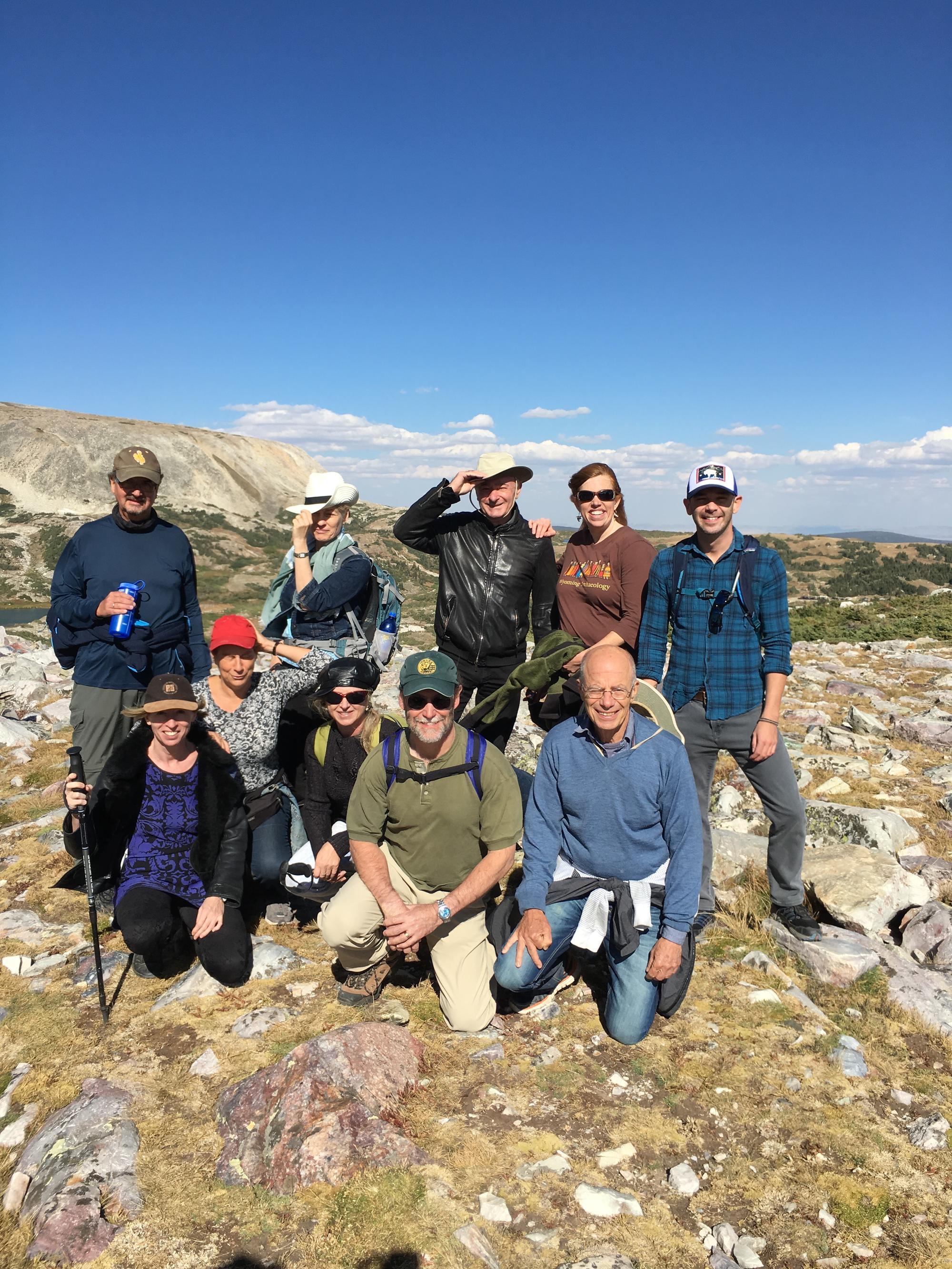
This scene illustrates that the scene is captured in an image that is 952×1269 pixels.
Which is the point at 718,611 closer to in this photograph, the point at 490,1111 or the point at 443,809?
the point at 443,809

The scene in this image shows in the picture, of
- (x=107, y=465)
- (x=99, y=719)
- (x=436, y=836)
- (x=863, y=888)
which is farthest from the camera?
(x=107, y=465)

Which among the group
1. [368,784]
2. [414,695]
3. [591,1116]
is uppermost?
[414,695]

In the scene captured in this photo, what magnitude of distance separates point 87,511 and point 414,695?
5137 centimetres

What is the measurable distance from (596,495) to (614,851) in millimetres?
2094

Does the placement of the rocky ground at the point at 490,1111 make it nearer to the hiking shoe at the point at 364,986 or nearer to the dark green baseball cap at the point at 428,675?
the hiking shoe at the point at 364,986

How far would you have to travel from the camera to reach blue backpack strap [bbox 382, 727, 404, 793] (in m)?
3.98

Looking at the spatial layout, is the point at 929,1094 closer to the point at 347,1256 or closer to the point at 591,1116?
the point at 591,1116

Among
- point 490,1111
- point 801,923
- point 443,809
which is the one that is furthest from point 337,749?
point 801,923

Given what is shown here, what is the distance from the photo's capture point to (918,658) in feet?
45.0

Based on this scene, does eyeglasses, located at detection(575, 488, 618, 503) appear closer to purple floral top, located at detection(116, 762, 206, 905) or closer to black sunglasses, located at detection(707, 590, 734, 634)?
black sunglasses, located at detection(707, 590, 734, 634)

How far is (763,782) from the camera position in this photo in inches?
175

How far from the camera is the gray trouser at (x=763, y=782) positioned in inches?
174

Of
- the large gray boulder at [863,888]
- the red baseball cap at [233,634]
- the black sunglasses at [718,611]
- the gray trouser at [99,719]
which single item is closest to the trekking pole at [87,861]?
the gray trouser at [99,719]

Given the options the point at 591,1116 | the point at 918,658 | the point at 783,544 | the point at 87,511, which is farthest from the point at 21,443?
the point at 591,1116
